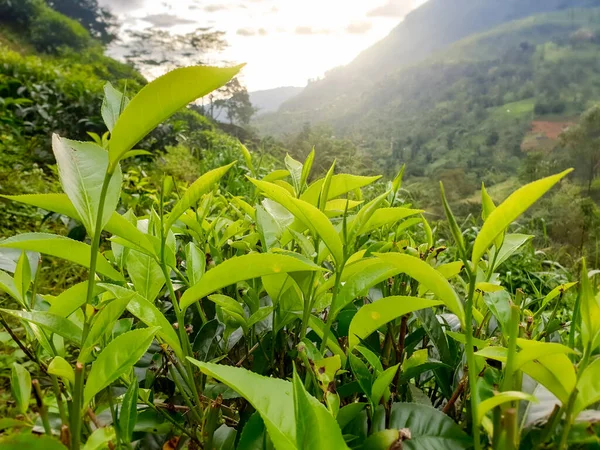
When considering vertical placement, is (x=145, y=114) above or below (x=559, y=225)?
above

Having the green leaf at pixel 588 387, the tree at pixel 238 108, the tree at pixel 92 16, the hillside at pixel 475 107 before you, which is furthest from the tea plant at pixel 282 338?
the tree at pixel 92 16

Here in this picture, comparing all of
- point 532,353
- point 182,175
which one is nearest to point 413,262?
point 532,353

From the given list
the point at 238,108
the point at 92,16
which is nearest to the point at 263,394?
the point at 238,108

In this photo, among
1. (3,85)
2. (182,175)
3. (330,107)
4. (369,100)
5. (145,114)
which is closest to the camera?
(145,114)

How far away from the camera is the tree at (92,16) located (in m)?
23.7

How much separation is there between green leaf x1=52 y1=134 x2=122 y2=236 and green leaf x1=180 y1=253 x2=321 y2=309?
10 cm

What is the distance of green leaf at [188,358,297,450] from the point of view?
10.3 inches

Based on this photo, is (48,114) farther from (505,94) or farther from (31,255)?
(505,94)

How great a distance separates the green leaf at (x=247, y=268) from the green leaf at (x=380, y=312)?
8cm

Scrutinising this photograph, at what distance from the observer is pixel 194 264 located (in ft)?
1.59

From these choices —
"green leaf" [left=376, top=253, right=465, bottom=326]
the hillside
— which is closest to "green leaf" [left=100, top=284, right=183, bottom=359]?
"green leaf" [left=376, top=253, right=465, bottom=326]

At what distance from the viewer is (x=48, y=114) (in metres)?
4.04

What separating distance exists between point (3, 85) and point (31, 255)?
200 inches

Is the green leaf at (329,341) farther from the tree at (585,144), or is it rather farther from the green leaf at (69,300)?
the tree at (585,144)
